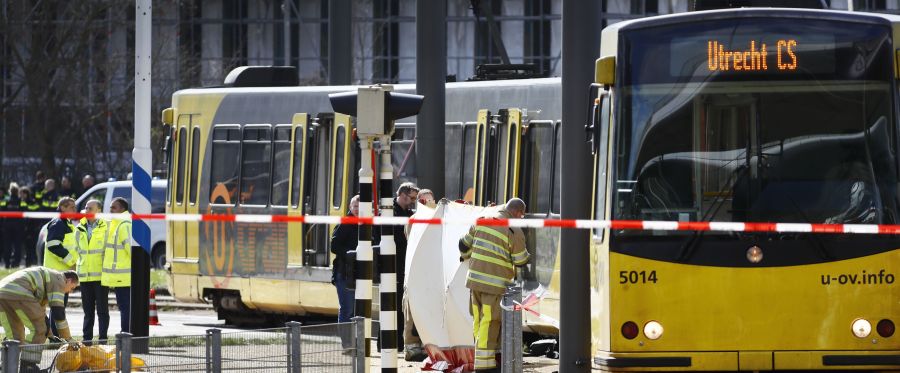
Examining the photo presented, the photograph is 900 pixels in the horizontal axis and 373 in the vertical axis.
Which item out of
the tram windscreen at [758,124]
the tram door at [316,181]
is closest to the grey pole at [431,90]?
the tram door at [316,181]

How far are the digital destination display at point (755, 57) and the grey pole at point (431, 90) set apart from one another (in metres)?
6.34

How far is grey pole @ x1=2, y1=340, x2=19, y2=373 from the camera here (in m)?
10.0

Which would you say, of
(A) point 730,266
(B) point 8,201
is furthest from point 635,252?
(B) point 8,201

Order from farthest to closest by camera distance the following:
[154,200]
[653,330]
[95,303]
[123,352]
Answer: [154,200] < [95,303] < [653,330] < [123,352]

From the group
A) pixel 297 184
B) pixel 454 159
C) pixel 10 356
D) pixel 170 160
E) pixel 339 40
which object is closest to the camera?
pixel 10 356

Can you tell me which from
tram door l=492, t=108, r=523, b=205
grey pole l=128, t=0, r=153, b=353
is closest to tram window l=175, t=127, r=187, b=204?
grey pole l=128, t=0, r=153, b=353

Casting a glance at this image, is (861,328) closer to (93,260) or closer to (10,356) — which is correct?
(10,356)

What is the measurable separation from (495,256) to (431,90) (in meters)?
3.63

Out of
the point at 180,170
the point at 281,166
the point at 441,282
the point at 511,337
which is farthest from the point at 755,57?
the point at 180,170

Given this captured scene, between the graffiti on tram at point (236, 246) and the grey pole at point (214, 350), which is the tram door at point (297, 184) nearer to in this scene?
the graffiti on tram at point (236, 246)

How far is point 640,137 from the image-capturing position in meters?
11.2

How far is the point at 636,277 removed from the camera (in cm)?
1112

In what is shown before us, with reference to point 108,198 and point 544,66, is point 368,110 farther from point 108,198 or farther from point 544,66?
point 544,66

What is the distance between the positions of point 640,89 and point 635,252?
3.37ft
